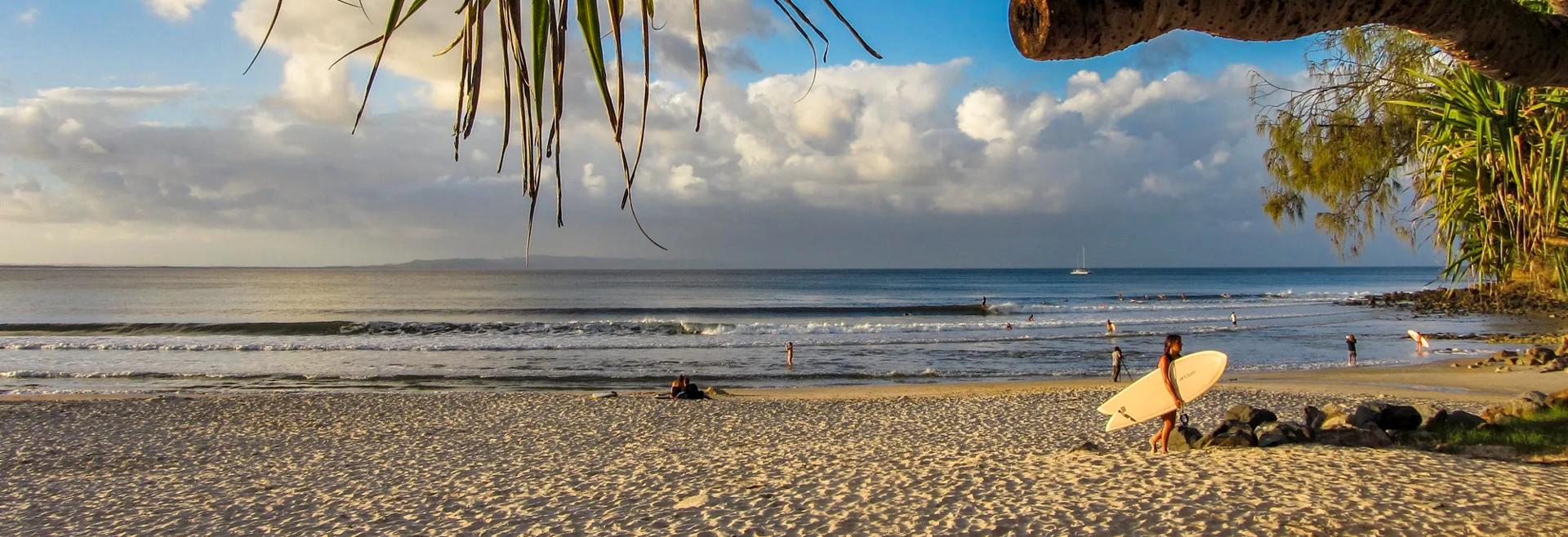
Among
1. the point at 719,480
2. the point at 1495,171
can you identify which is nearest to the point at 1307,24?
the point at 1495,171

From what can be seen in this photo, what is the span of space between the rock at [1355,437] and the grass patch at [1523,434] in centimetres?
81

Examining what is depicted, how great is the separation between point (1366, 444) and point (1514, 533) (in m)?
3.06

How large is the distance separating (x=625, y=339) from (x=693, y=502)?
2750cm

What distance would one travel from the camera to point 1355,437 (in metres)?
7.68

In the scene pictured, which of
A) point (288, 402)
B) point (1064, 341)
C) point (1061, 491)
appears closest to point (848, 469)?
point (1061, 491)

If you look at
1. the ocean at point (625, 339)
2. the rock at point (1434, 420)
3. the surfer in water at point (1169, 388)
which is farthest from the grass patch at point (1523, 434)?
the ocean at point (625, 339)

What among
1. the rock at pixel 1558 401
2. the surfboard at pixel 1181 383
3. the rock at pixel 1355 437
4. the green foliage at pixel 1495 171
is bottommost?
the rock at pixel 1355 437

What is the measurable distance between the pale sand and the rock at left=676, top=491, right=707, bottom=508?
3 centimetres

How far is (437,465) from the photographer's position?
9.80m

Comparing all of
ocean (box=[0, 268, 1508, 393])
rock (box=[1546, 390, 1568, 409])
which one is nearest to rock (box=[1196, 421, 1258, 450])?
rock (box=[1546, 390, 1568, 409])

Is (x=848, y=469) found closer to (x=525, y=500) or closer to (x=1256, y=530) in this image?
(x=525, y=500)

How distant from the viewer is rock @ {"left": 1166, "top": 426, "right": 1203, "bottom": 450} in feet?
27.1

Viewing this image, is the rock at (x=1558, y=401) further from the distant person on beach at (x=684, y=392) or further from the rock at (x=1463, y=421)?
the distant person on beach at (x=684, y=392)

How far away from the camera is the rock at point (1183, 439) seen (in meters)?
8.27
